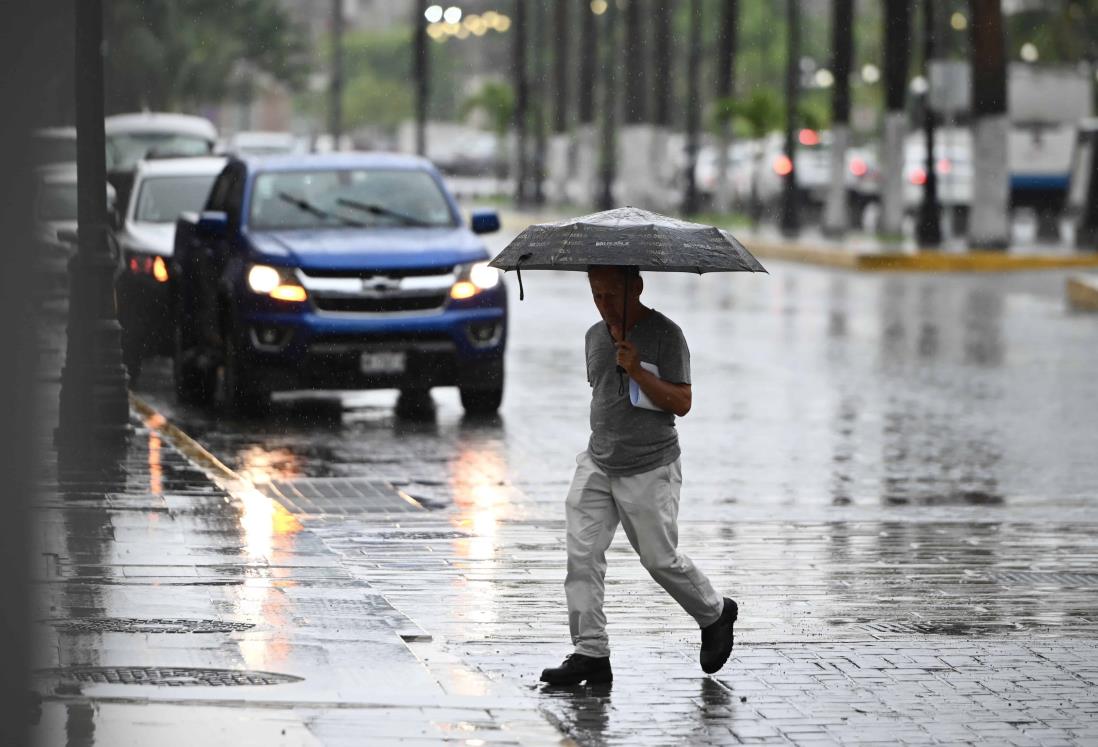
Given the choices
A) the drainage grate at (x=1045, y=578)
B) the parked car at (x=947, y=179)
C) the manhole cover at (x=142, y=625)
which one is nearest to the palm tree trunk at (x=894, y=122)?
the parked car at (x=947, y=179)

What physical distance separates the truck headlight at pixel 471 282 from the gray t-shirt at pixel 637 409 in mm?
8000

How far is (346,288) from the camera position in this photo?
14570mm

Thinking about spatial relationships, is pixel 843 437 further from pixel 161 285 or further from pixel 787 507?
pixel 161 285

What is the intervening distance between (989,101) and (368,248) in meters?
22.6

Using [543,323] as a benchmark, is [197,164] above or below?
above

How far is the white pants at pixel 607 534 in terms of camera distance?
6.75 meters

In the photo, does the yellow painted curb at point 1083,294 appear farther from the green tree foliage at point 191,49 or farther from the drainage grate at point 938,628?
the green tree foliage at point 191,49

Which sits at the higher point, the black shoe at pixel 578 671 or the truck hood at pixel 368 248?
the truck hood at pixel 368 248

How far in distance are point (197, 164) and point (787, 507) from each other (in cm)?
987

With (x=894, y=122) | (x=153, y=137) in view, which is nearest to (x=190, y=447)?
(x=153, y=137)

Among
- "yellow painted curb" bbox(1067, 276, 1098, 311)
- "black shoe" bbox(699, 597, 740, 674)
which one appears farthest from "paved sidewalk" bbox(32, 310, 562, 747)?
"yellow painted curb" bbox(1067, 276, 1098, 311)

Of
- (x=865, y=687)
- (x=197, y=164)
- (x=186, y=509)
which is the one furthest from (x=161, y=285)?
(x=865, y=687)

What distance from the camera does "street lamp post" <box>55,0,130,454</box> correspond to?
1297 centimetres

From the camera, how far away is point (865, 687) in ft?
22.2
